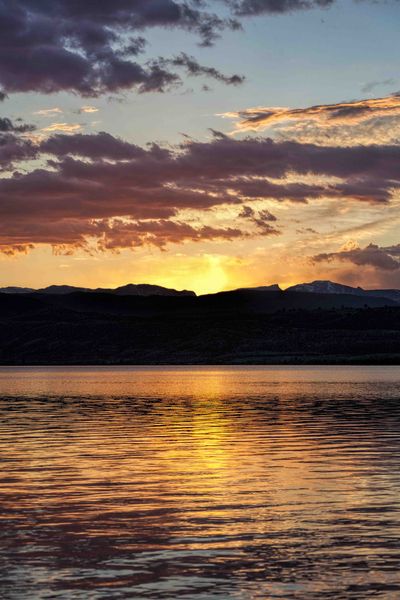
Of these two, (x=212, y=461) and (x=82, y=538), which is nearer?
(x=82, y=538)

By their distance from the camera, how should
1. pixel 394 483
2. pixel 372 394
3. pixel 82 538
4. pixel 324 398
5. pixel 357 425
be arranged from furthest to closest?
pixel 372 394, pixel 324 398, pixel 357 425, pixel 394 483, pixel 82 538

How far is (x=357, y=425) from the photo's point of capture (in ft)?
238

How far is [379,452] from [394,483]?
44.4 feet

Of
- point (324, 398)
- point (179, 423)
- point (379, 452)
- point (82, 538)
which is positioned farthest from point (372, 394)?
point (82, 538)

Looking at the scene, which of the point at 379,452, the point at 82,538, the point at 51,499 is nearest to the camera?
the point at 82,538

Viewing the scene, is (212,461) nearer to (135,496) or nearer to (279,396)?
(135,496)

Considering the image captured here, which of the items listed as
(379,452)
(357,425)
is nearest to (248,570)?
(379,452)

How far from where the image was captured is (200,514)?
3142 cm

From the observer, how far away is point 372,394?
125875 mm

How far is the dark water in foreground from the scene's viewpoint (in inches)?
872

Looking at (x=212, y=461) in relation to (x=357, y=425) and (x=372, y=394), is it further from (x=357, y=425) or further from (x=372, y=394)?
(x=372, y=394)

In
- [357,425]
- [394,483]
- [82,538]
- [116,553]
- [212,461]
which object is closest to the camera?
[116,553]

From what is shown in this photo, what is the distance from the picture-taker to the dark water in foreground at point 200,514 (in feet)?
72.7

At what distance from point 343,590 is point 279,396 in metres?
103
